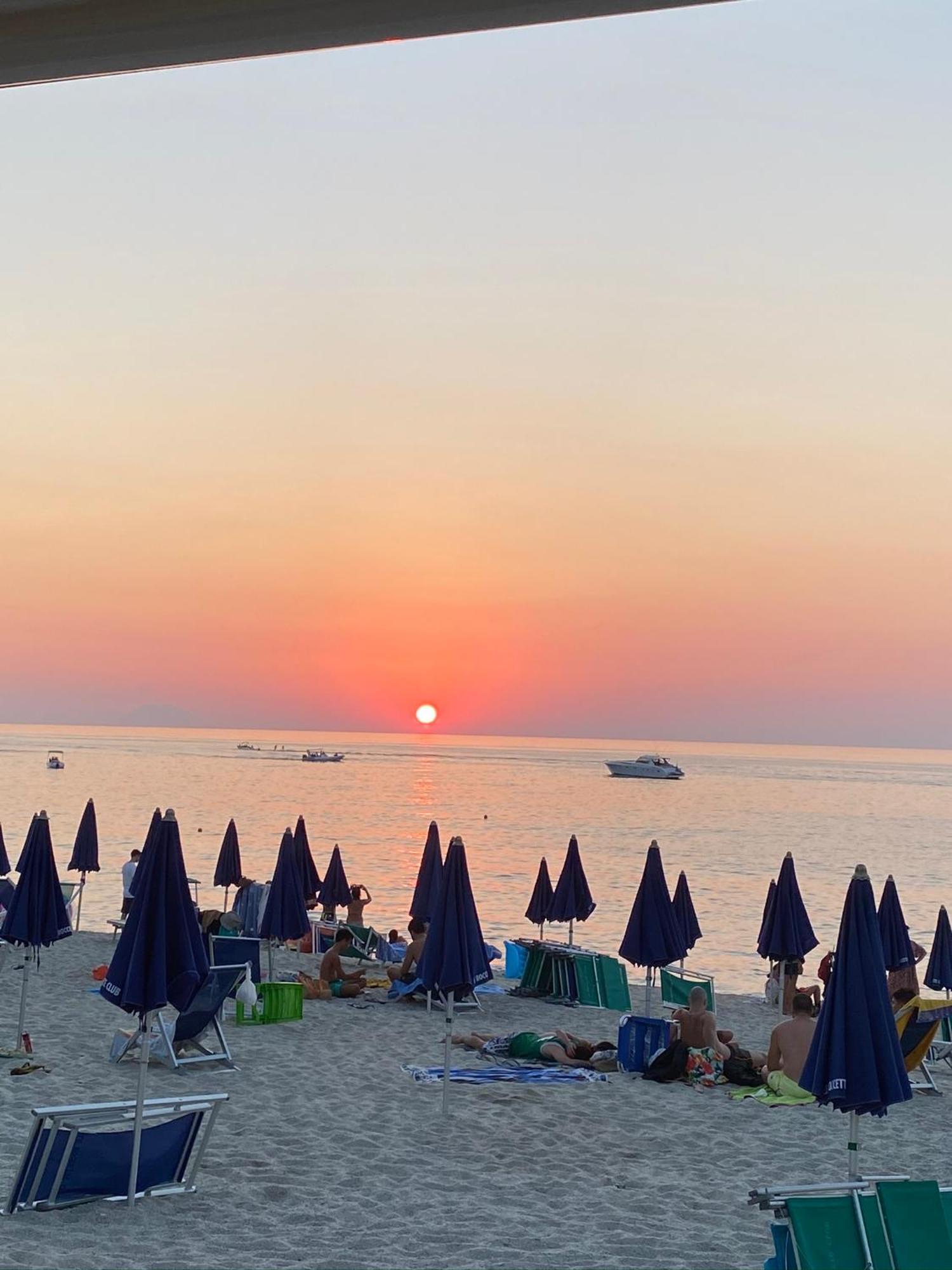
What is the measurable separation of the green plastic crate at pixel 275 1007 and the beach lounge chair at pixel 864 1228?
7.96 m

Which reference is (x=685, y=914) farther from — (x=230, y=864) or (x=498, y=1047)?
(x=230, y=864)

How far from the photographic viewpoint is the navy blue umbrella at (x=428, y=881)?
15195mm

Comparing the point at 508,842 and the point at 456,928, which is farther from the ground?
the point at 456,928

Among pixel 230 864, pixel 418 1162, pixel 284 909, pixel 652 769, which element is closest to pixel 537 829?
pixel 230 864

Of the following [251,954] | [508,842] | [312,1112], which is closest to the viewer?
[312,1112]

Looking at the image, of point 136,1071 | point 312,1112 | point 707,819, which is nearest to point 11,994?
point 136,1071

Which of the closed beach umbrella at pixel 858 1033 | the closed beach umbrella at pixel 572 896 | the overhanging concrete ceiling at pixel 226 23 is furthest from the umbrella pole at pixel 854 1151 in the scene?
the closed beach umbrella at pixel 572 896

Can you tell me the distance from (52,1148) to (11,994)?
24.2 feet

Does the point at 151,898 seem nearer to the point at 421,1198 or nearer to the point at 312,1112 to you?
the point at 421,1198

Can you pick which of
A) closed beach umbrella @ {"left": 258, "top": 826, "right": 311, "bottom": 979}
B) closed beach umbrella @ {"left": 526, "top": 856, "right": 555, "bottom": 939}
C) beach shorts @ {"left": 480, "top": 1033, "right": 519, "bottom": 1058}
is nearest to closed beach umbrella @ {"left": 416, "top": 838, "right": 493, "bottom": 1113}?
beach shorts @ {"left": 480, "top": 1033, "right": 519, "bottom": 1058}

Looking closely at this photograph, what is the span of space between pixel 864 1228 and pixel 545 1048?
605 centimetres

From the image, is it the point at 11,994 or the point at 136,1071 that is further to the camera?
the point at 11,994

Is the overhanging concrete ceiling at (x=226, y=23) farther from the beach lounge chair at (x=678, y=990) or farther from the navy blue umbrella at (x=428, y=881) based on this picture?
the navy blue umbrella at (x=428, y=881)

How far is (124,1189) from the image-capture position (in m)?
6.66
